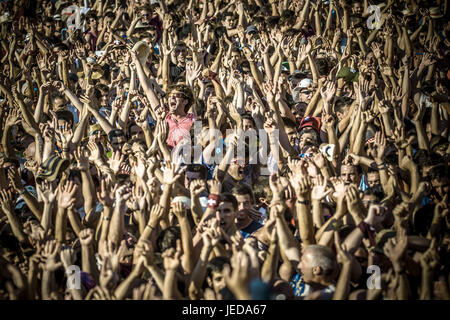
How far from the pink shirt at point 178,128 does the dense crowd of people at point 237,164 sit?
2 cm

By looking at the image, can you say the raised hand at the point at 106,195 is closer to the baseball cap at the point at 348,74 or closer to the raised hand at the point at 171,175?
the raised hand at the point at 171,175

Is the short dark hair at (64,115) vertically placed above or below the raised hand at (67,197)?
above

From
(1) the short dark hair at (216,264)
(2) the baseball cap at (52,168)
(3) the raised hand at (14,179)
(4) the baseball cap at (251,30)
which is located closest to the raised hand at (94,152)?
(2) the baseball cap at (52,168)

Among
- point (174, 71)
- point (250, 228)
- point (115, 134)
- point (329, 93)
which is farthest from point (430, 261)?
point (174, 71)

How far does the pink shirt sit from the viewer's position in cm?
501

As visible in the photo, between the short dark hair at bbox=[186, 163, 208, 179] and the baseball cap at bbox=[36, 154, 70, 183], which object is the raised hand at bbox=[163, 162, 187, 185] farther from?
the baseball cap at bbox=[36, 154, 70, 183]

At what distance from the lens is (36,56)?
7844mm

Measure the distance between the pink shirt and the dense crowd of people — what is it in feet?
0.08

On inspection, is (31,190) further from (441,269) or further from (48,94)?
(441,269)

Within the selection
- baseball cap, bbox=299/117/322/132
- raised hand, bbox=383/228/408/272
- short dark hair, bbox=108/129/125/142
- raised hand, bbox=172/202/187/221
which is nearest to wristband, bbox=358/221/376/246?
raised hand, bbox=383/228/408/272

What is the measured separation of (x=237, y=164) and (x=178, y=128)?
2.57ft

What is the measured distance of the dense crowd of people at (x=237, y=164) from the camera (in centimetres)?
317

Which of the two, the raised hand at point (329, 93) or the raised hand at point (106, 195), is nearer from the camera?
the raised hand at point (106, 195)

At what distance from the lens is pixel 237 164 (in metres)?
4.63
